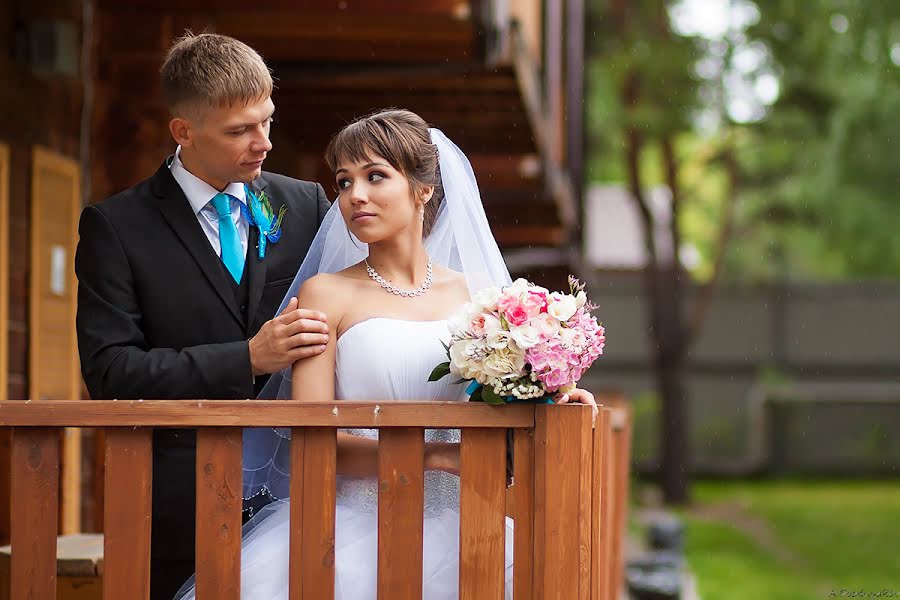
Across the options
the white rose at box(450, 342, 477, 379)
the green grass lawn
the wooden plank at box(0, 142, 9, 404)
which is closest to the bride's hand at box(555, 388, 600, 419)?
the white rose at box(450, 342, 477, 379)

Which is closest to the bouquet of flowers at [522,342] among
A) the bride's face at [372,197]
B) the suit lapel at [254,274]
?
the bride's face at [372,197]

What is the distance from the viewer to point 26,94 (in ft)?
19.8

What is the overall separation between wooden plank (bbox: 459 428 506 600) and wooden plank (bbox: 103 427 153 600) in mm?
683

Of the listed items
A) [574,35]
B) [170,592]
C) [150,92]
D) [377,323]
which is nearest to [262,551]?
[170,592]

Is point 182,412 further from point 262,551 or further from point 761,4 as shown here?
point 761,4

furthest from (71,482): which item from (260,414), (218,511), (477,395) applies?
(477,395)

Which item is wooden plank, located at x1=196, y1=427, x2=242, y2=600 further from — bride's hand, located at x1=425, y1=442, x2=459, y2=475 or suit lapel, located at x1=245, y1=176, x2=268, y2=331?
suit lapel, located at x1=245, y1=176, x2=268, y2=331

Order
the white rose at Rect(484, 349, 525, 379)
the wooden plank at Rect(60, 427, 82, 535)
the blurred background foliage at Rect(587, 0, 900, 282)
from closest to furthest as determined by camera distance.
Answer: the white rose at Rect(484, 349, 525, 379) < the wooden plank at Rect(60, 427, 82, 535) < the blurred background foliage at Rect(587, 0, 900, 282)

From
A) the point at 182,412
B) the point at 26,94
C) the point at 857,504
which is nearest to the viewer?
the point at 182,412

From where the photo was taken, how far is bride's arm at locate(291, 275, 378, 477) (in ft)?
11.0

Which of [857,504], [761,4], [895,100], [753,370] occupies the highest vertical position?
[761,4]

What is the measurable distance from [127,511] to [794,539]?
43.9 ft

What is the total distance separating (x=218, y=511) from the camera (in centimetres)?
312

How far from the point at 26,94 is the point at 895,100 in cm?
989
